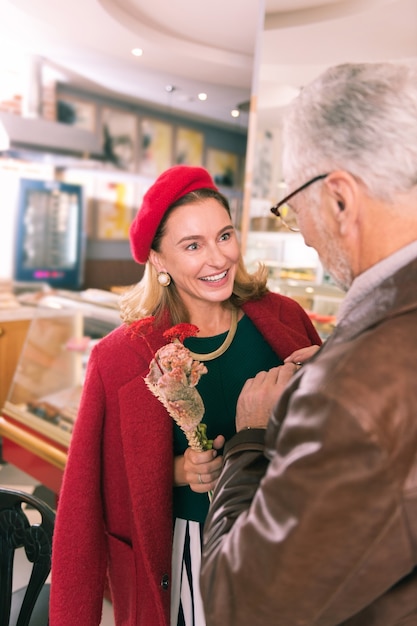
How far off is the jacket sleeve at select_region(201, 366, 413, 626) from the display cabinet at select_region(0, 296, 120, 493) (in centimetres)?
237

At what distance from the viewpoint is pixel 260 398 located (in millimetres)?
1044

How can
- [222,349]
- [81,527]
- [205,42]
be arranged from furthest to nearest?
[205,42] < [222,349] < [81,527]

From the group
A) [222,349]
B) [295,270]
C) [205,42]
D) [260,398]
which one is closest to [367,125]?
[260,398]

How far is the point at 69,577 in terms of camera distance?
1517 mm

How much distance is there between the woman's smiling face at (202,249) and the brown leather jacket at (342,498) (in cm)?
80

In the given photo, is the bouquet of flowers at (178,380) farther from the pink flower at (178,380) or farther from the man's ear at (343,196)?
the man's ear at (343,196)

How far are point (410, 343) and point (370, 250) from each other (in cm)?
18

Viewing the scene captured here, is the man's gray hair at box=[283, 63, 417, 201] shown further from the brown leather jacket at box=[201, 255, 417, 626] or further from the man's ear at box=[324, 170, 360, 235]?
the brown leather jacket at box=[201, 255, 417, 626]

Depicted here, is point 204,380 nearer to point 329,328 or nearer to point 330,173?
point 330,173

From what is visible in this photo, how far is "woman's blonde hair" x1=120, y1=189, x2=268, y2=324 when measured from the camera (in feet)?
5.42

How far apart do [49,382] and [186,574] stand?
81.5 inches

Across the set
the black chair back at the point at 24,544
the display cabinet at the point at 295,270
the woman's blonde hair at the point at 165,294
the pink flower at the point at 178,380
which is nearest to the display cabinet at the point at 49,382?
the display cabinet at the point at 295,270

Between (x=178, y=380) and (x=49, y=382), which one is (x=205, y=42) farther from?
(x=178, y=380)

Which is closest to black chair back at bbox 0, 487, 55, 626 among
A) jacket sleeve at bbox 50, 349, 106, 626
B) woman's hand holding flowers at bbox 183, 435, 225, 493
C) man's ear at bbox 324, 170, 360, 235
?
jacket sleeve at bbox 50, 349, 106, 626
